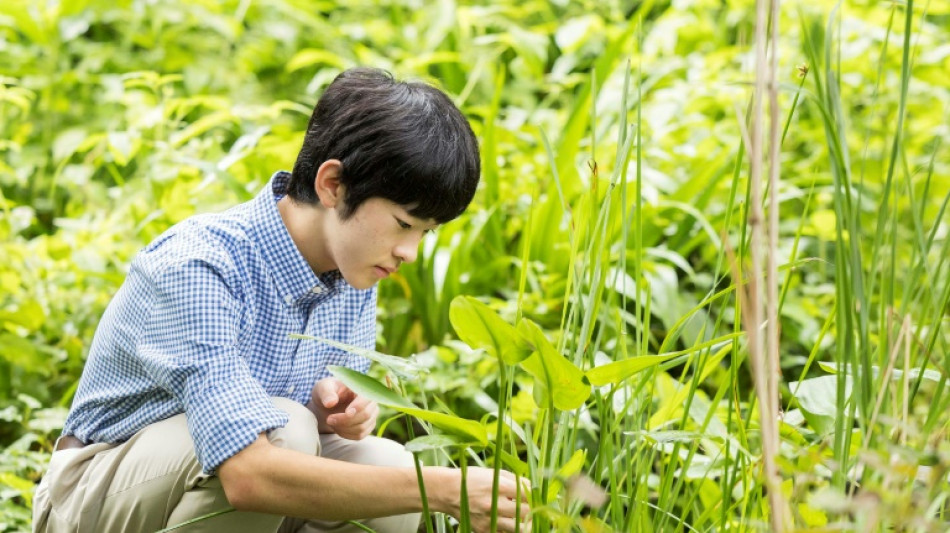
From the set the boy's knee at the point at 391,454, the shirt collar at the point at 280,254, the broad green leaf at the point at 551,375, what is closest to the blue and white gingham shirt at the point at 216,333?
the shirt collar at the point at 280,254

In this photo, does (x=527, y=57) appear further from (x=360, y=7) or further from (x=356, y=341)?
(x=356, y=341)

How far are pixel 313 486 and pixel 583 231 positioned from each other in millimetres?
656

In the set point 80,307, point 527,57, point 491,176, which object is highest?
point 527,57

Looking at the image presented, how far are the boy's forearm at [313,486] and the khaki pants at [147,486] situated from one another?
0.10 m

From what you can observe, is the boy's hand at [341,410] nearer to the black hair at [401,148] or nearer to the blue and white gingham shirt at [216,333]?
the blue and white gingham shirt at [216,333]

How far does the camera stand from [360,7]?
11.3ft

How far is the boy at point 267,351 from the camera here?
43.6 inches

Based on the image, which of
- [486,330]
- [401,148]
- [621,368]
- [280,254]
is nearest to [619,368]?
[621,368]

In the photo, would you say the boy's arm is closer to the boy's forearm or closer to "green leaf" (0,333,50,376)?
the boy's forearm

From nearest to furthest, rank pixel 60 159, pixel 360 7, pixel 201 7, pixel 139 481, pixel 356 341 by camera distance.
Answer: pixel 139 481
pixel 356 341
pixel 60 159
pixel 201 7
pixel 360 7

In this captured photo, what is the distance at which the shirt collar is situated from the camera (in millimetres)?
1306

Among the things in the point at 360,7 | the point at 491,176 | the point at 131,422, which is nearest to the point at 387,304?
the point at 491,176

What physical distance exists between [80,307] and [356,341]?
0.81 m

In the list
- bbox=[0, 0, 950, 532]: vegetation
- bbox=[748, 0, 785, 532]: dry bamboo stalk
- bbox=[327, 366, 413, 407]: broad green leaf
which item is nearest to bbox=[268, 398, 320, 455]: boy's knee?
bbox=[0, 0, 950, 532]: vegetation
